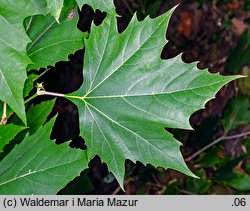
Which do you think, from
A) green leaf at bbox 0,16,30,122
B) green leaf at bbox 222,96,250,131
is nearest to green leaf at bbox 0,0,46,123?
green leaf at bbox 0,16,30,122

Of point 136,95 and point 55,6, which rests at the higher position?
point 55,6

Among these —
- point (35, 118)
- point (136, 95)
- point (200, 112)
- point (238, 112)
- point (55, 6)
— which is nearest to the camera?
point (55, 6)

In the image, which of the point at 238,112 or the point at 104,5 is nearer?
the point at 104,5

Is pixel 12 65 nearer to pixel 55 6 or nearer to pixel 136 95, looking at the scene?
pixel 55 6

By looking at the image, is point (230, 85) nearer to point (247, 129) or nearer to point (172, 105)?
point (247, 129)

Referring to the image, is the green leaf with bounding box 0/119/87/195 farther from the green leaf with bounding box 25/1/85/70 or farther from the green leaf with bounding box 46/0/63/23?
the green leaf with bounding box 46/0/63/23

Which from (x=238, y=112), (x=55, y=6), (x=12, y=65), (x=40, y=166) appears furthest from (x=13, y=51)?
(x=238, y=112)

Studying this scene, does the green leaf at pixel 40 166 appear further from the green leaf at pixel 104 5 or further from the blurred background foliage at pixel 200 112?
the blurred background foliage at pixel 200 112
